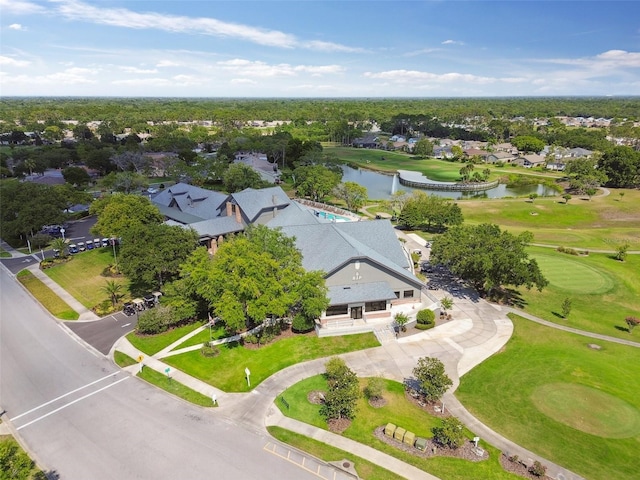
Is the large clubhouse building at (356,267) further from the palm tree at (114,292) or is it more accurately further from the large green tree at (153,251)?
the palm tree at (114,292)

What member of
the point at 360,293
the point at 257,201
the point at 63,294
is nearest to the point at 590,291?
the point at 360,293

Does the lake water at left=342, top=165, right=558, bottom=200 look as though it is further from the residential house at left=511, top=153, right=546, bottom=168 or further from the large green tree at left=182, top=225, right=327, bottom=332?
the large green tree at left=182, top=225, right=327, bottom=332

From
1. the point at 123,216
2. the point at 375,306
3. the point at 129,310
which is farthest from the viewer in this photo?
the point at 123,216

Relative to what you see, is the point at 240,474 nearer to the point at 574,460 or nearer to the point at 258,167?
the point at 574,460

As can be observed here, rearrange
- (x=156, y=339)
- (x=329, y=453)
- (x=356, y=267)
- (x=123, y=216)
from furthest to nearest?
1. (x=123, y=216)
2. (x=356, y=267)
3. (x=156, y=339)
4. (x=329, y=453)

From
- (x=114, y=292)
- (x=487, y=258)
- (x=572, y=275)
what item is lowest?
(x=572, y=275)

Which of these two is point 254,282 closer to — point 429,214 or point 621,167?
point 429,214

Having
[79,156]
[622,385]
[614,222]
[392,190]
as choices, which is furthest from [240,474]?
[79,156]
